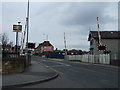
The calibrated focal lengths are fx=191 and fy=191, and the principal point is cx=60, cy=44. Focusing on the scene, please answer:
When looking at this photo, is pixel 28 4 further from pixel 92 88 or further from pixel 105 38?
pixel 105 38

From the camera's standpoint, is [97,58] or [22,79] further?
[97,58]

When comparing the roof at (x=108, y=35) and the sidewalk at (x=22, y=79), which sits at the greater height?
the roof at (x=108, y=35)

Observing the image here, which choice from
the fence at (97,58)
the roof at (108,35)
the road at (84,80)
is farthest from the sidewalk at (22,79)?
the roof at (108,35)

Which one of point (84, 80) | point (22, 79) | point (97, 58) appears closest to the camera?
point (22, 79)

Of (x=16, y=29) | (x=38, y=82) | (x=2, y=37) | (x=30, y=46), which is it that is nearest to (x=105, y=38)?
(x=2, y=37)

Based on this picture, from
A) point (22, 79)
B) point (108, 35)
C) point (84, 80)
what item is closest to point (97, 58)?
point (108, 35)

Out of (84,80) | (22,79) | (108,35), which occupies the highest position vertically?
(108,35)

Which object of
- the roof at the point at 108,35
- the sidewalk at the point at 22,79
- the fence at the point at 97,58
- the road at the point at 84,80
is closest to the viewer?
the sidewalk at the point at 22,79

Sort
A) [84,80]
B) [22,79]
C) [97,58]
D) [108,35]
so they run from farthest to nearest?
[108,35], [97,58], [84,80], [22,79]

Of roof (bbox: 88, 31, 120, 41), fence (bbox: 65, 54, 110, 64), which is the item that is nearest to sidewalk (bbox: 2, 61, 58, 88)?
fence (bbox: 65, 54, 110, 64)

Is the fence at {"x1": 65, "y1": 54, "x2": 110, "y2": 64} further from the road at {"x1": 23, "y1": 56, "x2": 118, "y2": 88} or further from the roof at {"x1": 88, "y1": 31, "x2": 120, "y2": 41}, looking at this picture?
the road at {"x1": 23, "y1": 56, "x2": 118, "y2": 88}

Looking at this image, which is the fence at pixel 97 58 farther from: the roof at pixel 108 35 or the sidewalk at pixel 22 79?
the sidewalk at pixel 22 79

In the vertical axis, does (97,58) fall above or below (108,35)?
below

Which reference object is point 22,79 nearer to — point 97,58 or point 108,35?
point 97,58
